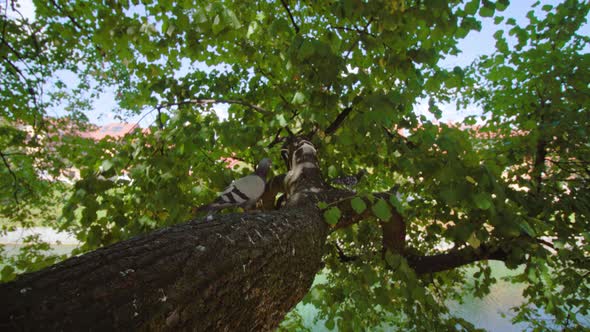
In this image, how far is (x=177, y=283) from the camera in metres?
0.93

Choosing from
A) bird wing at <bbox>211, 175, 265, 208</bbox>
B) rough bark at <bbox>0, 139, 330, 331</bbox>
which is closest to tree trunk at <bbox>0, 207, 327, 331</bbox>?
rough bark at <bbox>0, 139, 330, 331</bbox>

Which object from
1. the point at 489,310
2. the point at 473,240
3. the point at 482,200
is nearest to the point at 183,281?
the point at 482,200

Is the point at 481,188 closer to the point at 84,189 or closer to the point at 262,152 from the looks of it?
the point at 262,152

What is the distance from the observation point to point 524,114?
13.0ft

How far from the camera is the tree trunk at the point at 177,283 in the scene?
0.68 metres

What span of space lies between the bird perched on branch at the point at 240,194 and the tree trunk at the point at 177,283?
0.95m

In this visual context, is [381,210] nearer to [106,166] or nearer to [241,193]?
[241,193]

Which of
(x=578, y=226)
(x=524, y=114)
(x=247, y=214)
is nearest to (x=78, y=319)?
(x=247, y=214)

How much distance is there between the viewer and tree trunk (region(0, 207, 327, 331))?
685 millimetres

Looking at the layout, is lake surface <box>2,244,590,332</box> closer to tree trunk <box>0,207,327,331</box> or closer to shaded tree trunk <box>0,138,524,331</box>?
shaded tree trunk <box>0,138,524,331</box>

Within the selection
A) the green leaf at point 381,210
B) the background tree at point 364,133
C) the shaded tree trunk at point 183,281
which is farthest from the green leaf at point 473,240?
the shaded tree trunk at point 183,281

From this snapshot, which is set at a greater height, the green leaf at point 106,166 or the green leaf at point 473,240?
the green leaf at point 106,166

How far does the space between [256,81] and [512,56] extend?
347 centimetres

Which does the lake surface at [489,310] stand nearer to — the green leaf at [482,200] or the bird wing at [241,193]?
the bird wing at [241,193]
